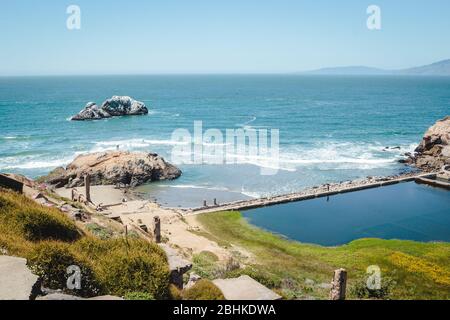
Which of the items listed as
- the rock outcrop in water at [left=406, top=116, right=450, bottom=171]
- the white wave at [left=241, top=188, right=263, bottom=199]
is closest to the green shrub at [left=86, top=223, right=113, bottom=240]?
the white wave at [left=241, top=188, right=263, bottom=199]

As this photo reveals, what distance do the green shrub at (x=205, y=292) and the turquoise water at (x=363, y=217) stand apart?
1022 inches

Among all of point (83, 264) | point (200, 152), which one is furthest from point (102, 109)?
point (83, 264)

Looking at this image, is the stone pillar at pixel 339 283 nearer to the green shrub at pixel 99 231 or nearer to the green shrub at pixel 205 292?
the green shrub at pixel 205 292

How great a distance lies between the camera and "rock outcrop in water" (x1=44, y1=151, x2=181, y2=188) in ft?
184

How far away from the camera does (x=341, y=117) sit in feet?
387

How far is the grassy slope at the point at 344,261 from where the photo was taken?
25.6m

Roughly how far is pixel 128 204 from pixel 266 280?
28.1m

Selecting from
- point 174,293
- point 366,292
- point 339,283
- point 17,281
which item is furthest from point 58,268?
point 366,292

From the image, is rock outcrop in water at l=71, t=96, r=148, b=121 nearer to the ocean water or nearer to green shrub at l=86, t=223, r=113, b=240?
the ocean water

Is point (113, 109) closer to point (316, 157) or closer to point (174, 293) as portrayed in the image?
point (316, 157)

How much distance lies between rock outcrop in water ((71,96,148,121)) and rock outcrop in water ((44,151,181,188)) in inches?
2115
